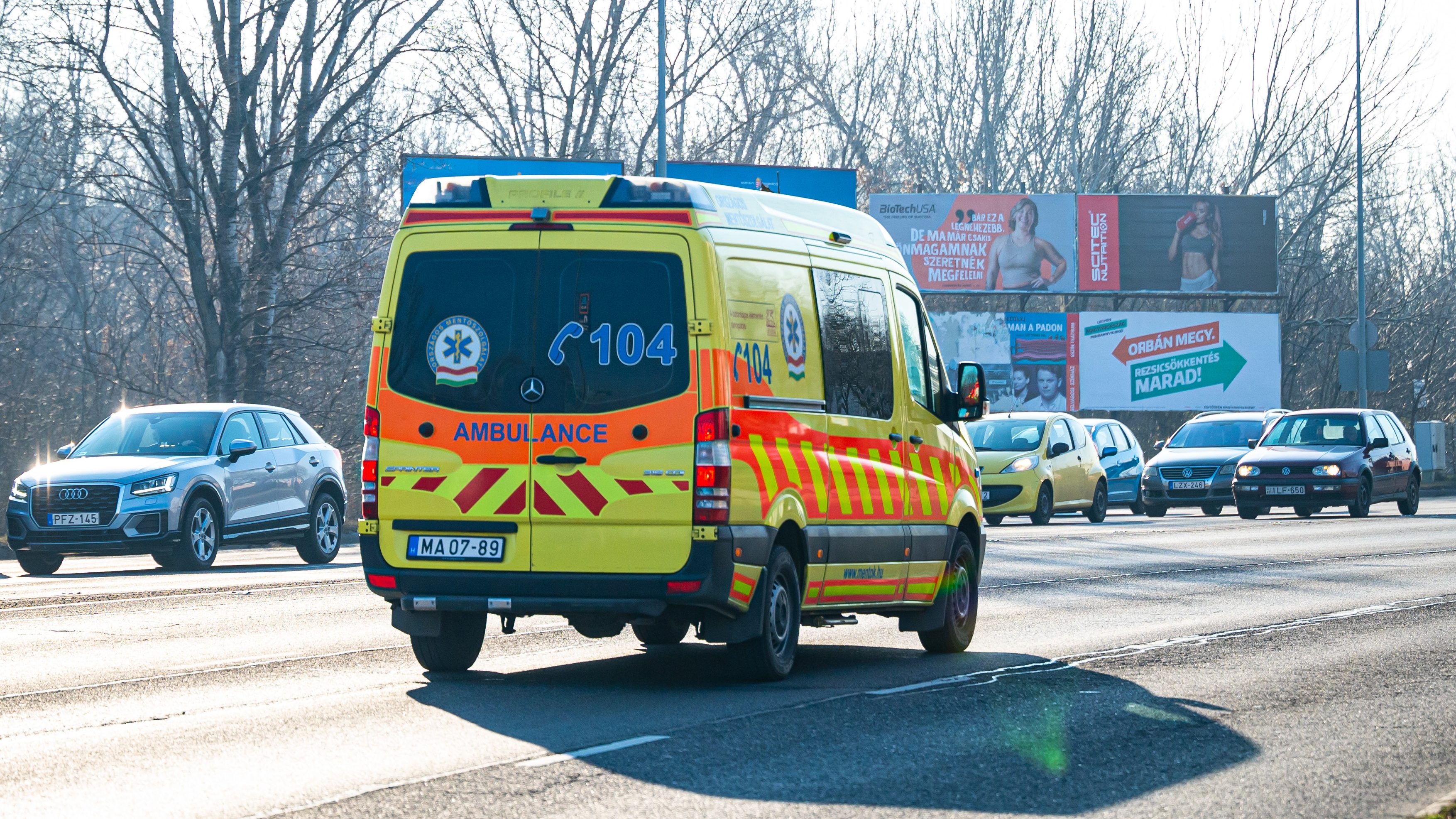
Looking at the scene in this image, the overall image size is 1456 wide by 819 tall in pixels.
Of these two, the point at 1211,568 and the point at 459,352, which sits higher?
the point at 459,352

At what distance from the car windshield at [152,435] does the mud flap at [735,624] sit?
1127cm

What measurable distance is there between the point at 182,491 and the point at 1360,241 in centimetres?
3790

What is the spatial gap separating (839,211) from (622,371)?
7.18ft

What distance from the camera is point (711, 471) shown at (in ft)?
28.4

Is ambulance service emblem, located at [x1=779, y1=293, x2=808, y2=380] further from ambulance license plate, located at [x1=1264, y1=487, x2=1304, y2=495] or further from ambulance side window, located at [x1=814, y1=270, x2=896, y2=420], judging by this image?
ambulance license plate, located at [x1=1264, y1=487, x2=1304, y2=495]

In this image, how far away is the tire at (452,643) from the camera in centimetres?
962

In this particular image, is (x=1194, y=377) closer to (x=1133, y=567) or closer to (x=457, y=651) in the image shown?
(x=1133, y=567)

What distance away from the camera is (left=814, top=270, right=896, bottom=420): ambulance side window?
9.87 m

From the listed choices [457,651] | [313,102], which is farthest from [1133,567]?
[313,102]

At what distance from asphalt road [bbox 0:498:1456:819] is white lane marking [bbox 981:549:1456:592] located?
1654 millimetres

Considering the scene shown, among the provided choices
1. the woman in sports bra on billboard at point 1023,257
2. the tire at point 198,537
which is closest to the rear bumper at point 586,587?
the tire at point 198,537

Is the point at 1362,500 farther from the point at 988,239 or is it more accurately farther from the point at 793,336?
the point at 988,239

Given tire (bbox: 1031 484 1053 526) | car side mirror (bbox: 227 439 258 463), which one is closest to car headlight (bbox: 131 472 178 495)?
car side mirror (bbox: 227 439 258 463)

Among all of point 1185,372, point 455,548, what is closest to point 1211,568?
point 455,548
